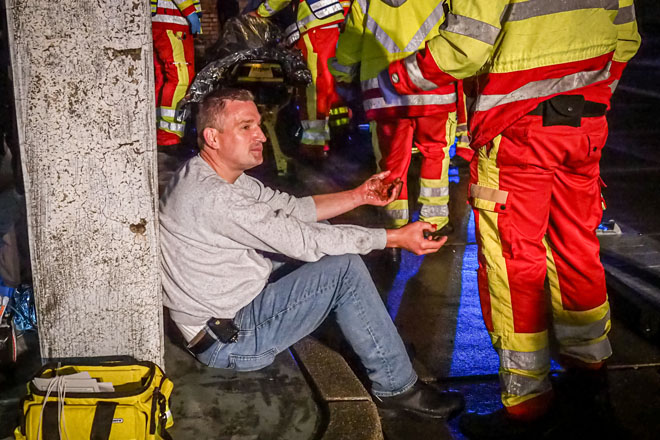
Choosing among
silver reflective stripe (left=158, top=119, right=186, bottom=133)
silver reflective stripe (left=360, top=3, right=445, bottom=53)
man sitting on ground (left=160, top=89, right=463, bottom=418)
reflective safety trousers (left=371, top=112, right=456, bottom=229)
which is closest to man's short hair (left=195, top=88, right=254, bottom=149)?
man sitting on ground (left=160, top=89, right=463, bottom=418)

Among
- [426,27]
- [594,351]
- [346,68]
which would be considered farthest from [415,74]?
[346,68]

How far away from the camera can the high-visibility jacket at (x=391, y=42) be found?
11.5ft

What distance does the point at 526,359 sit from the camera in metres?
2.54

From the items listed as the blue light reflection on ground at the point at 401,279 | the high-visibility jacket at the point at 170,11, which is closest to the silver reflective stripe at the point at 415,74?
the blue light reflection on ground at the point at 401,279

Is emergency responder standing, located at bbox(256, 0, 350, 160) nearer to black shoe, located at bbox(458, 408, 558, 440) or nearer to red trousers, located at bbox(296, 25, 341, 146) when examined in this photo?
red trousers, located at bbox(296, 25, 341, 146)

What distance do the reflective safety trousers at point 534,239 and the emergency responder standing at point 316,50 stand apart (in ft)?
12.1

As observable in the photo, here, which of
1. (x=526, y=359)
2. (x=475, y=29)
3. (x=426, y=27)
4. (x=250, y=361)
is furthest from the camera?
(x=426, y=27)

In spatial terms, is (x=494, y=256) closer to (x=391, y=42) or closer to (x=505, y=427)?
(x=505, y=427)

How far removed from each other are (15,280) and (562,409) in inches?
115

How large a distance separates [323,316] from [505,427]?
94cm

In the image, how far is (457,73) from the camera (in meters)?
2.40

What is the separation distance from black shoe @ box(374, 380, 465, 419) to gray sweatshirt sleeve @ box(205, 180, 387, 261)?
2.33 ft

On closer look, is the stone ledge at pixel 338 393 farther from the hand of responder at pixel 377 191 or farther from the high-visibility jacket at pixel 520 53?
the high-visibility jacket at pixel 520 53

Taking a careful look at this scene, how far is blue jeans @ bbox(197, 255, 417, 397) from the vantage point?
2.61m
